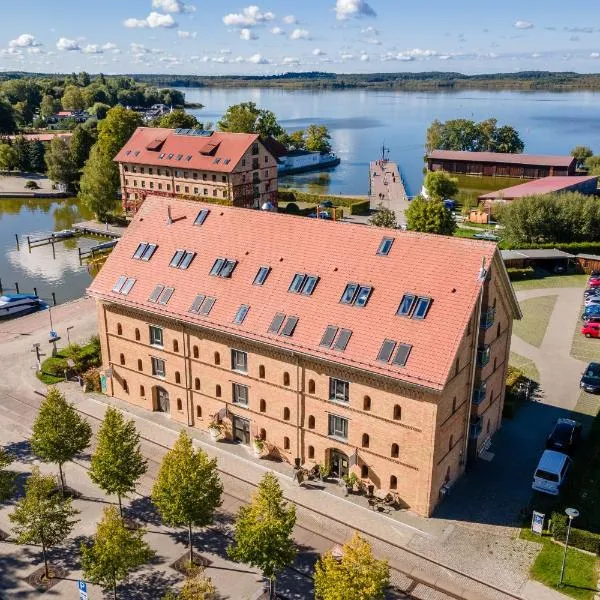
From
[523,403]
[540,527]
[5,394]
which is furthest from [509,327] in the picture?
[5,394]

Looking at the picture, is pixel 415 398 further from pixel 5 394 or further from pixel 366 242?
pixel 5 394

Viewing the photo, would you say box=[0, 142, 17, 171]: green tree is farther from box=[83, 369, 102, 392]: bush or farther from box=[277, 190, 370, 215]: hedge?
box=[83, 369, 102, 392]: bush

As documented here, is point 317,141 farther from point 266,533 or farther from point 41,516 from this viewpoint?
point 266,533

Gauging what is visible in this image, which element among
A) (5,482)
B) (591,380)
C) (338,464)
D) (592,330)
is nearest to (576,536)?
(338,464)

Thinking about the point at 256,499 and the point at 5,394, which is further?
the point at 5,394

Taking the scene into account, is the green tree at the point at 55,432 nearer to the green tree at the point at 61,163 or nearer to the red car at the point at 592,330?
the red car at the point at 592,330
